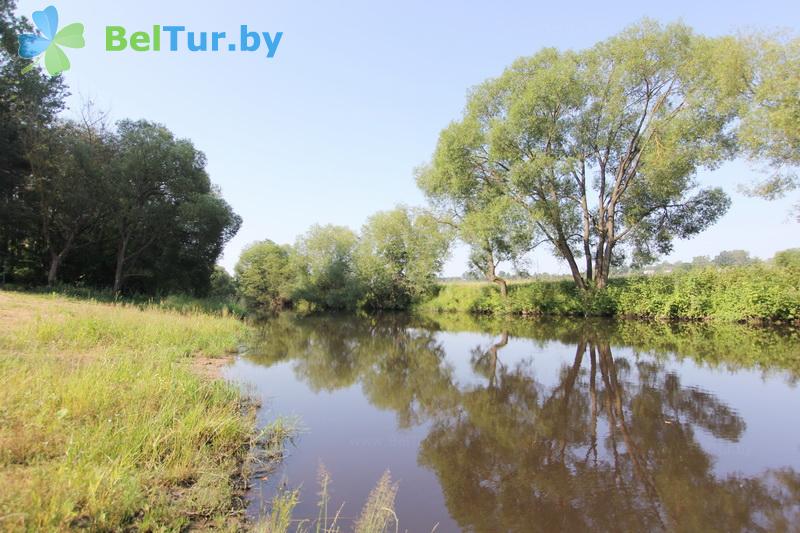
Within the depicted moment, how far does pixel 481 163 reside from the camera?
2894cm

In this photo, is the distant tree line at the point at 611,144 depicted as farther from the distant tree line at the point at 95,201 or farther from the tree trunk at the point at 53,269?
the tree trunk at the point at 53,269

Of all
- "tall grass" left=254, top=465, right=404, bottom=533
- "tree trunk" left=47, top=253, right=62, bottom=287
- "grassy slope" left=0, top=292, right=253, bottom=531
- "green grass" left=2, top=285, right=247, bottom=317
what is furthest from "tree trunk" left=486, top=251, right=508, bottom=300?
"tall grass" left=254, top=465, right=404, bottom=533

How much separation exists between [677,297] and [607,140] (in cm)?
1031

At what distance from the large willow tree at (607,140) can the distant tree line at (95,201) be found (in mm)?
17160

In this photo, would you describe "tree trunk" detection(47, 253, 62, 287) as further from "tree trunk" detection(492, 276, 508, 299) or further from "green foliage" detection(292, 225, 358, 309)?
"tree trunk" detection(492, 276, 508, 299)

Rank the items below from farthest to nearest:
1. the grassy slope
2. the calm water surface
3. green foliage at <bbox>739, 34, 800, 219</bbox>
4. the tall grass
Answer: green foliage at <bbox>739, 34, 800, 219</bbox> < the calm water surface < the tall grass < the grassy slope

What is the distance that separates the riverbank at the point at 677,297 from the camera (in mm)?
21172

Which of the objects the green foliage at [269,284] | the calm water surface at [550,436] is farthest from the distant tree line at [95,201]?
the calm water surface at [550,436]

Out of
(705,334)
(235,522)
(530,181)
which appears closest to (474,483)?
(235,522)

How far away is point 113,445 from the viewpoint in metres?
4.17

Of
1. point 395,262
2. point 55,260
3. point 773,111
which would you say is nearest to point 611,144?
point 773,111

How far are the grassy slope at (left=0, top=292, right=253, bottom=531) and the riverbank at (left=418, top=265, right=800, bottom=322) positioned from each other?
83.6 feet

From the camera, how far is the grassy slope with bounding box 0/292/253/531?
322 cm

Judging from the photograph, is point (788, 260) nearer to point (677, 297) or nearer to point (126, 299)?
Result: point (677, 297)
